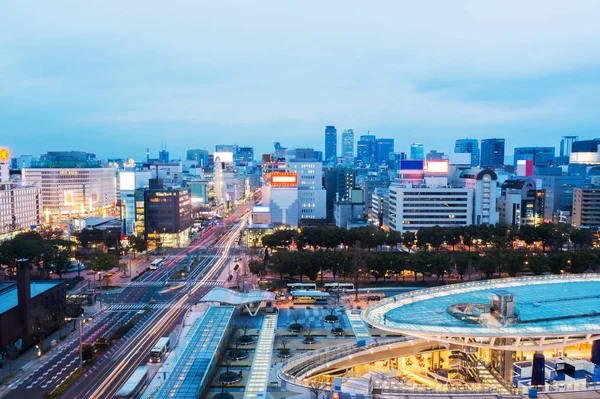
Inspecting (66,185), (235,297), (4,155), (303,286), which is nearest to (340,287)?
(303,286)

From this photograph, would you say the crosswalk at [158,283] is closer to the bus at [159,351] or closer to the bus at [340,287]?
the bus at [340,287]

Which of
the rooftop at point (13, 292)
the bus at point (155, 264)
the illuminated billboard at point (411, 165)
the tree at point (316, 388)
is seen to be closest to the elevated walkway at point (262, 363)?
the tree at point (316, 388)

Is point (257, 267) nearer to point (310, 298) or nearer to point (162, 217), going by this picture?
point (310, 298)

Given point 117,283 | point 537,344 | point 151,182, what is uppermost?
point 151,182

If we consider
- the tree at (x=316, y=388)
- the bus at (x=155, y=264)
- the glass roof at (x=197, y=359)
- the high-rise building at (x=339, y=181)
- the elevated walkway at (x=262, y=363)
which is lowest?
the bus at (x=155, y=264)

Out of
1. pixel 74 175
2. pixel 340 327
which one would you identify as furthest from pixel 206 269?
pixel 74 175

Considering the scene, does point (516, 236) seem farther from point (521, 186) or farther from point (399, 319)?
point (399, 319)

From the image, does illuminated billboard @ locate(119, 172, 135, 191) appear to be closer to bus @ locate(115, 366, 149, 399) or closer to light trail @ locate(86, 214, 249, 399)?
light trail @ locate(86, 214, 249, 399)
